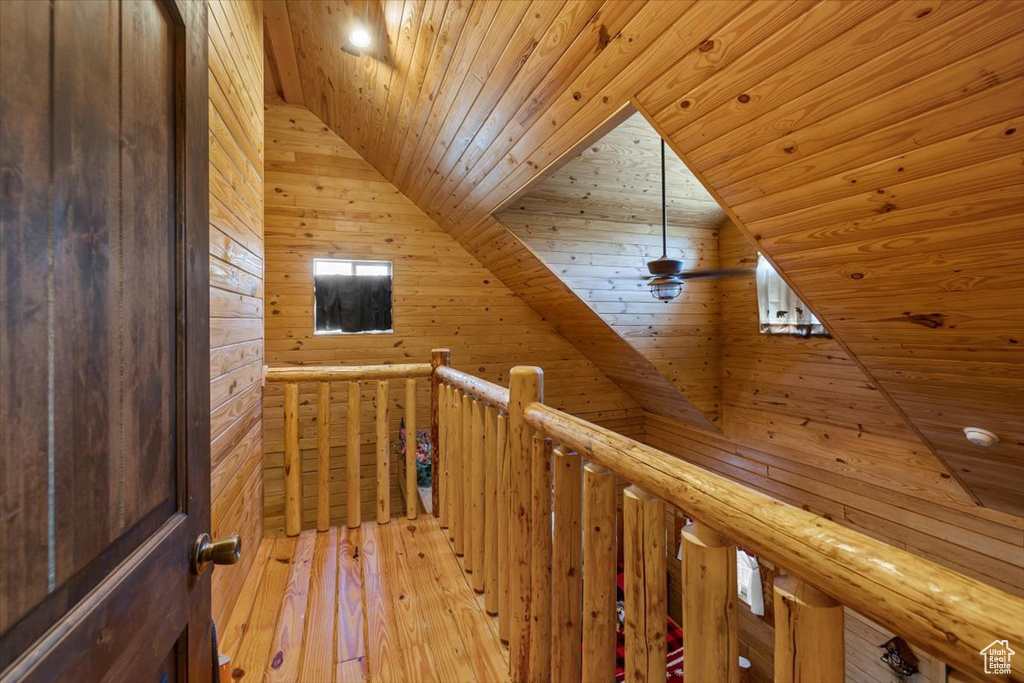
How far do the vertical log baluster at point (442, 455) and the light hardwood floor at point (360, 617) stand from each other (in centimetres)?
16

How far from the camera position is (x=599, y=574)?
1.02m

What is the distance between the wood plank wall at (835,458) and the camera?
117 inches

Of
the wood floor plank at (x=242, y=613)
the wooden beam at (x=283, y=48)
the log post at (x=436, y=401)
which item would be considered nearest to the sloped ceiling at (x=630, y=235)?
the log post at (x=436, y=401)

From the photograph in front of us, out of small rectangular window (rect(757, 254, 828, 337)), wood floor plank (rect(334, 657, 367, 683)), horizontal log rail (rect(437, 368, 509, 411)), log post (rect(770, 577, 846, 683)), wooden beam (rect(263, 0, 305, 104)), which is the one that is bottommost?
wood floor plank (rect(334, 657, 367, 683))

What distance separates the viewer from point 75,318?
45 centimetres

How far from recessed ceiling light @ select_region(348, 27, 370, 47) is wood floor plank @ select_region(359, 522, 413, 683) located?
269 cm

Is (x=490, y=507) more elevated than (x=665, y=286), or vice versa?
(x=665, y=286)

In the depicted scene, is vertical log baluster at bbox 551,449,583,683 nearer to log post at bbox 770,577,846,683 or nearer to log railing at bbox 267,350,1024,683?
log railing at bbox 267,350,1024,683

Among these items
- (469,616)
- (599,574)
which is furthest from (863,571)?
(469,616)

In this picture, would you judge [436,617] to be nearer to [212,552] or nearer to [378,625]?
[378,625]

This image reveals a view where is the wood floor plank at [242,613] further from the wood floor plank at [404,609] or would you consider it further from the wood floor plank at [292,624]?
the wood floor plank at [404,609]

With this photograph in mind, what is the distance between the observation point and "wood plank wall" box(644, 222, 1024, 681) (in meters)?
2.97

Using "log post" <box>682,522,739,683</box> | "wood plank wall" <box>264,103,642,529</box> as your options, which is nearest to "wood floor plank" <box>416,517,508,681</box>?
"log post" <box>682,522,739,683</box>

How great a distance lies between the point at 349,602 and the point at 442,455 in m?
0.80
